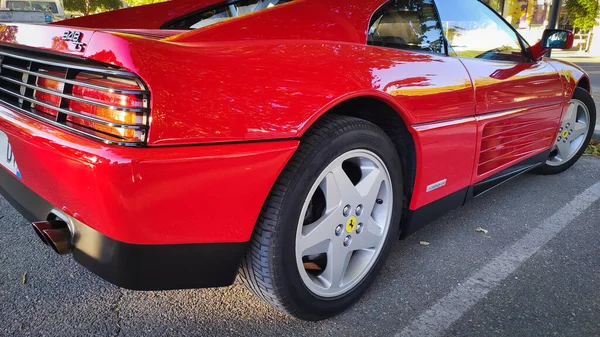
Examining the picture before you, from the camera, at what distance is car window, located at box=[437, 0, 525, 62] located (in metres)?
2.44

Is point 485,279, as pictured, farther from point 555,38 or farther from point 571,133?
point 571,133

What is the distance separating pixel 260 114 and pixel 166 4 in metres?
1.53

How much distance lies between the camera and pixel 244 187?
142cm

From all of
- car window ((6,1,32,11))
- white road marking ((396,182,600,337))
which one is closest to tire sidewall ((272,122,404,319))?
white road marking ((396,182,600,337))

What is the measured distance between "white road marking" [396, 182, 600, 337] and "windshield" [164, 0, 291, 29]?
1677 millimetres

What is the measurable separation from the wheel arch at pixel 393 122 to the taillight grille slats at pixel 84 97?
0.84m

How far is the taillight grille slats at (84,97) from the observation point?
1256 mm

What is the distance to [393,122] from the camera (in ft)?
6.51

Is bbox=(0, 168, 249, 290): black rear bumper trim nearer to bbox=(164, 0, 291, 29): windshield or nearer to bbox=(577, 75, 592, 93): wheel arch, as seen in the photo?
bbox=(164, 0, 291, 29): windshield

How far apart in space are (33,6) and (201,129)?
14.1 metres

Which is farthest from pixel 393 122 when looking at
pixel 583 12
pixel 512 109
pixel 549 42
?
pixel 583 12

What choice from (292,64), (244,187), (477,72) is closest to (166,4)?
(292,64)

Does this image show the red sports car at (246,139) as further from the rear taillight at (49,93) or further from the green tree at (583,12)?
the green tree at (583,12)

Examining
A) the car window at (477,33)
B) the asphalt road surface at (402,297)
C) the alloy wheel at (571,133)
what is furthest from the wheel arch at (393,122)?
the alloy wheel at (571,133)
